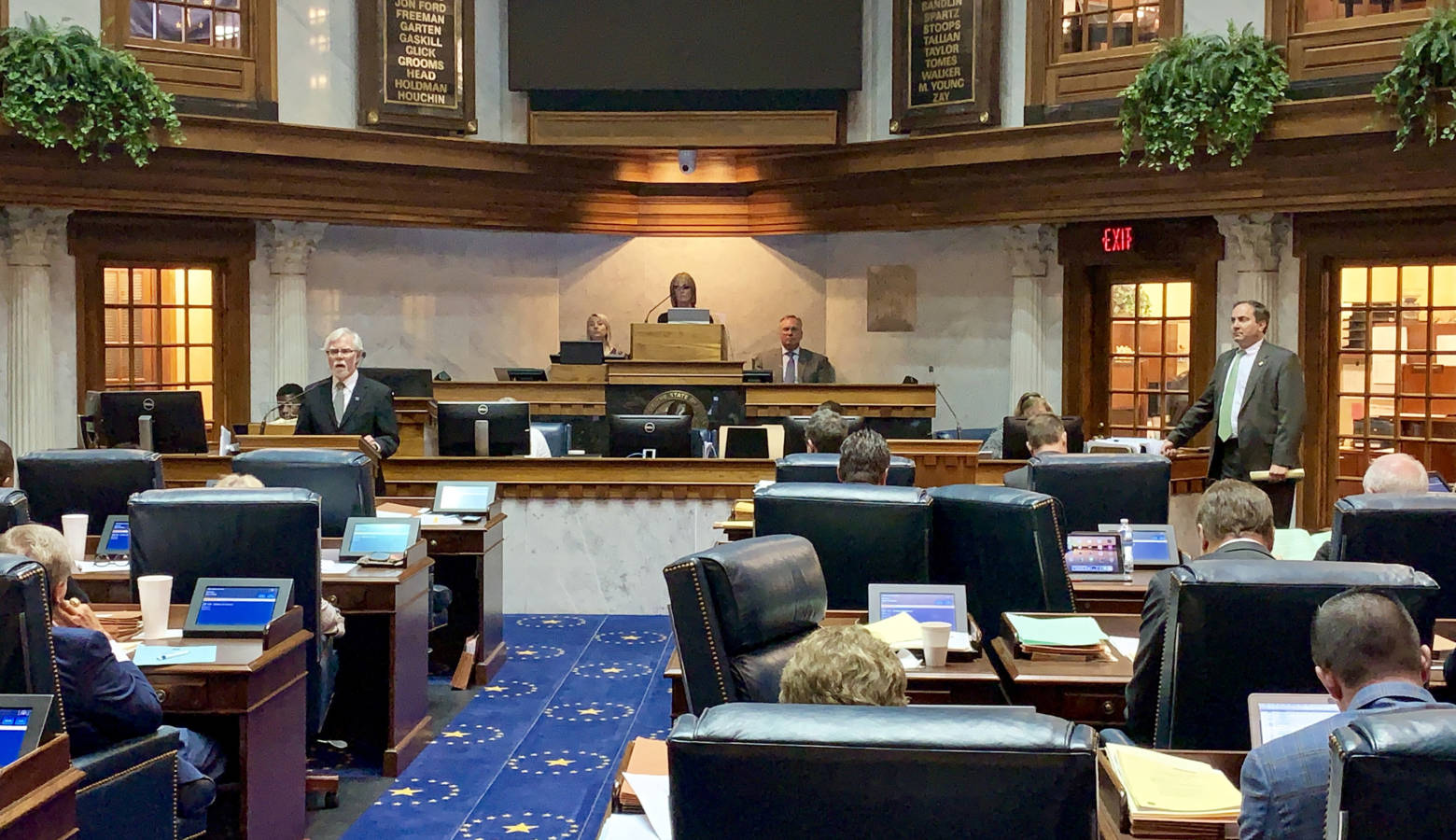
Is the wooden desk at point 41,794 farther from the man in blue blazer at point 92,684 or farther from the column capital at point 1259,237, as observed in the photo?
the column capital at point 1259,237

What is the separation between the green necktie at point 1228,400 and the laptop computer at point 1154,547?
201cm

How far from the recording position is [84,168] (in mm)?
10234

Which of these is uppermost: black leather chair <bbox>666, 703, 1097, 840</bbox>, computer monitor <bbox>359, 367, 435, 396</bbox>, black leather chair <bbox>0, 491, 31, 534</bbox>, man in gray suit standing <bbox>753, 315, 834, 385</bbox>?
man in gray suit standing <bbox>753, 315, 834, 385</bbox>

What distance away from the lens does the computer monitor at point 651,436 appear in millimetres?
8391

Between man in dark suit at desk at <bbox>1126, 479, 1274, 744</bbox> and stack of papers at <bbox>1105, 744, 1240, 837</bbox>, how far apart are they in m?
0.62

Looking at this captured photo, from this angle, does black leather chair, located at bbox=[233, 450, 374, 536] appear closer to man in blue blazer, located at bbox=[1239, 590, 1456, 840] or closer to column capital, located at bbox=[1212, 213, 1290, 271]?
man in blue blazer, located at bbox=[1239, 590, 1456, 840]

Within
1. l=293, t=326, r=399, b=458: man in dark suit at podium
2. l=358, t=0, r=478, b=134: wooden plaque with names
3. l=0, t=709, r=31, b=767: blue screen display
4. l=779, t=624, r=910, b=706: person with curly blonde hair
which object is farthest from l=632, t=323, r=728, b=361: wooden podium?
l=779, t=624, r=910, b=706: person with curly blonde hair

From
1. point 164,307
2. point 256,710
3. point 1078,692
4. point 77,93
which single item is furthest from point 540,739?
point 164,307

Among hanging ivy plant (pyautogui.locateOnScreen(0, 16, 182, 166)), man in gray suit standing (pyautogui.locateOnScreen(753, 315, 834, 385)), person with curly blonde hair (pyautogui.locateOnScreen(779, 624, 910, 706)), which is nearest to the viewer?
person with curly blonde hair (pyautogui.locateOnScreen(779, 624, 910, 706))

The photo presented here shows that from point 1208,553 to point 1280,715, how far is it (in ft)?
4.21

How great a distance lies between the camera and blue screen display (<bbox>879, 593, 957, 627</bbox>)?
160 inches

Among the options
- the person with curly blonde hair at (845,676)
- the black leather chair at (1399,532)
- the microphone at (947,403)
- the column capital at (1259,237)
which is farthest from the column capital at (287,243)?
the person with curly blonde hair at (845,676)

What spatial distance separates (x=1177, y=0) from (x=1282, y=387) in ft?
13.0

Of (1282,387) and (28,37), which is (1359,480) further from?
(28,37)
